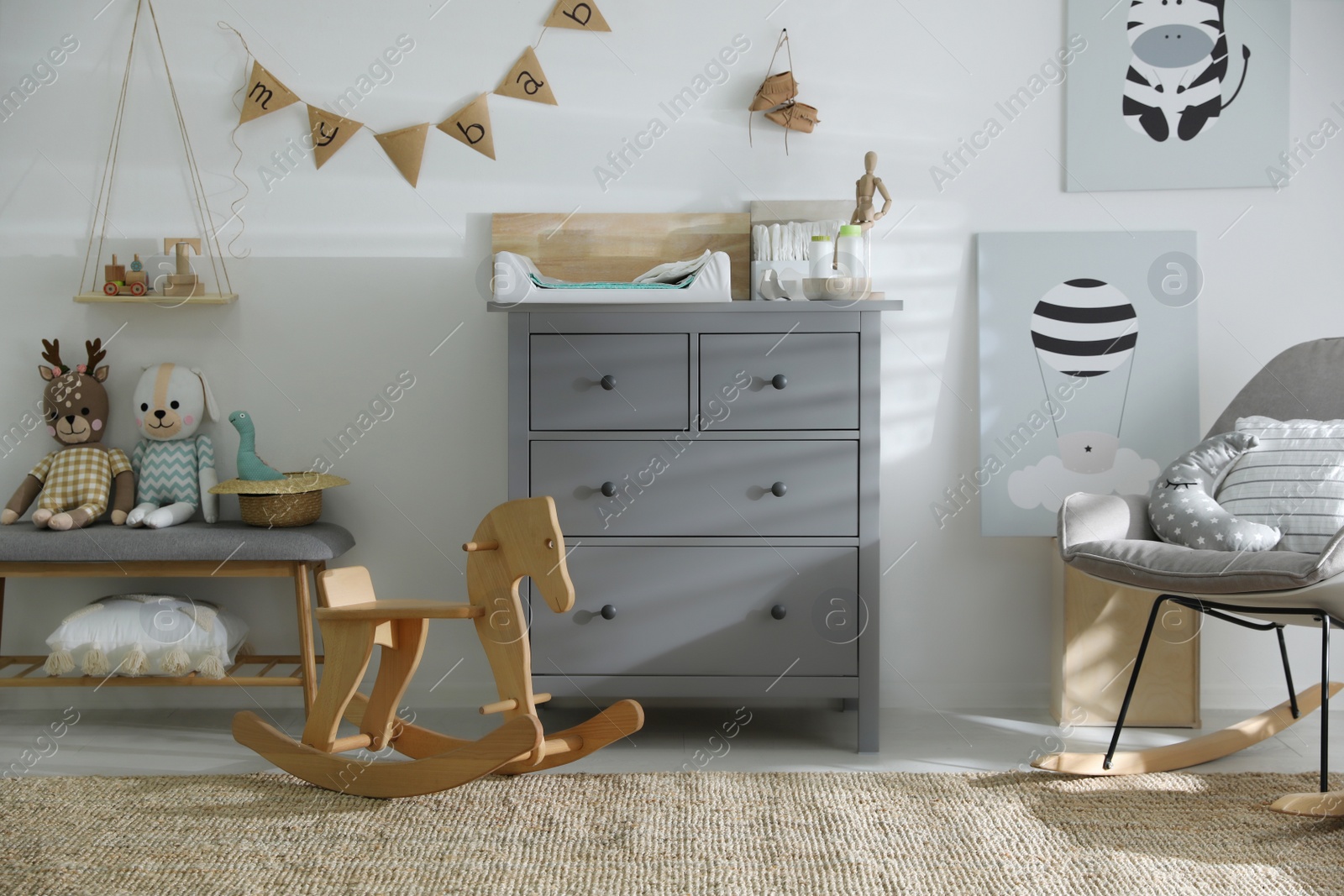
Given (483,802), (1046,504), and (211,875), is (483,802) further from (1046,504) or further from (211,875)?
(1046,504)

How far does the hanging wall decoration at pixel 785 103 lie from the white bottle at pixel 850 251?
0.41m

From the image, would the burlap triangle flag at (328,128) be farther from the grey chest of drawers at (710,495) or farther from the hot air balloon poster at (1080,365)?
the hot air balloon poster at (1080,365)

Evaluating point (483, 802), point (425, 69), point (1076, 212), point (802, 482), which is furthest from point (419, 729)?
point (1076, 212)

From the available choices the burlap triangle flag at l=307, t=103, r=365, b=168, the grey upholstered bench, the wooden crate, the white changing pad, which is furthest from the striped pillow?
the burlap triangle flag at l=307, t=103, r=365, b=168

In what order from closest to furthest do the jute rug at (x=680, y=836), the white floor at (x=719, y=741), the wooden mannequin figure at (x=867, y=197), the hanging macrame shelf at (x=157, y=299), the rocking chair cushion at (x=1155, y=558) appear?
the jute rug at (x=680, y=836) < the rocking chair cushion at (x=1155, y=558) < the white floor at (x=719, y=741) < the wooden mannequin figure at (x=867, y=197) < the hanging macrame shelf at (x=157, y=299)

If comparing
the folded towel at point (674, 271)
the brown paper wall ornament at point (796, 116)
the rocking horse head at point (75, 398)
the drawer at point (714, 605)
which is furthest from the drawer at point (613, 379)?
the rocking horse head at point (75, 398)

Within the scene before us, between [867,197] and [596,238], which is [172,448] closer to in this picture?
[596,238]

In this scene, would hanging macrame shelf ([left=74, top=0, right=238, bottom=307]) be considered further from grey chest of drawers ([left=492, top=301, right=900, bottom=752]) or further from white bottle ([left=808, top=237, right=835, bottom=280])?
white bottle ([left=808, top=237, right=835, bottom=280])

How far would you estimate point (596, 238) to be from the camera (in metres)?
2.64

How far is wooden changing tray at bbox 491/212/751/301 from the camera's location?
2.63m

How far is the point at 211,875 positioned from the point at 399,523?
1.20 meters

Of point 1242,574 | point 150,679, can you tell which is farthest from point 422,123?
point 1242,574

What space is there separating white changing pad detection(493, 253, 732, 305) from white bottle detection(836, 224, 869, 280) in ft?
1.07

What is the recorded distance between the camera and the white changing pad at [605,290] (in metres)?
2.21
